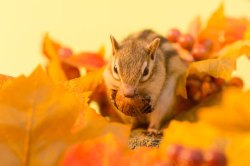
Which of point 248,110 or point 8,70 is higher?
point 248,110

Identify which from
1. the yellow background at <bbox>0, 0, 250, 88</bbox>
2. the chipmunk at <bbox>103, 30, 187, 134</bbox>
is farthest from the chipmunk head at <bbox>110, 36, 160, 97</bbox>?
the yellow background at <bbox>0, 0, 250, 88</bbox>

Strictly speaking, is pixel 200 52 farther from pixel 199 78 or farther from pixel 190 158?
pixel 190 158

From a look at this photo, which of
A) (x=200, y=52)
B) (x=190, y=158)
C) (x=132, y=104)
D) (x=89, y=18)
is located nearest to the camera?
(x=190, y=158)

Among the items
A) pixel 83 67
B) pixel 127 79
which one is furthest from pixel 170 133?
pixel 83 67

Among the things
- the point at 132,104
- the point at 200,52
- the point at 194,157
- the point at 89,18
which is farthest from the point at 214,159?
the point at 89,18

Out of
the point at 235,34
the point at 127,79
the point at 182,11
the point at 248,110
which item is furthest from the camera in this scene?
the point at 182,11

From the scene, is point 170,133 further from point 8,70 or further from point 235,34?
point 8,70

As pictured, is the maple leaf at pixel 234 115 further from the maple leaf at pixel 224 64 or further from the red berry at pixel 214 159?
the maple leaf at pixel 224 64

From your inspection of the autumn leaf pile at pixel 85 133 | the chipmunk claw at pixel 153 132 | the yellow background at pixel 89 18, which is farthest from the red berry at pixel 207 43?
the yellow background at pixel 89 18
